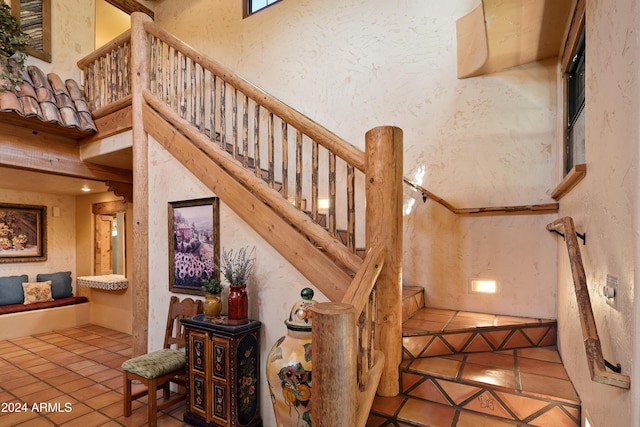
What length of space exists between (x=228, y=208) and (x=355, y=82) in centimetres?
198

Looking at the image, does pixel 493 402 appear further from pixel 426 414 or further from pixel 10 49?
pixel 10 49

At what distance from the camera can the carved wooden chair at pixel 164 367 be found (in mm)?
2424

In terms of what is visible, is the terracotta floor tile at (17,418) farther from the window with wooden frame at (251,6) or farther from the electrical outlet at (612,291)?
the window with wooden frame at (251,6)

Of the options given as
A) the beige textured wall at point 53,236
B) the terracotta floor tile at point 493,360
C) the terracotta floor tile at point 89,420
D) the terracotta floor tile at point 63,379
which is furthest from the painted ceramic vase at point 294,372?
the beige textured wall at point 53,236

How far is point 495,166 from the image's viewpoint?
2730 mm

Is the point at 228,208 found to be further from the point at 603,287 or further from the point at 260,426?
the point at 603,287

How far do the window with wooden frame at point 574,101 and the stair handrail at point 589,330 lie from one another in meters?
0.37

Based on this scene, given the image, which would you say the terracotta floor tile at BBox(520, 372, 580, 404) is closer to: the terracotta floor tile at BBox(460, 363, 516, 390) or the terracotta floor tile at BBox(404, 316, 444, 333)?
the terracotta floor tile at BBox(460, 363, 516, 390)

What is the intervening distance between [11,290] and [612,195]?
23.8 feet

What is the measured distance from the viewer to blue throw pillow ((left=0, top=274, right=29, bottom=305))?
496 cm

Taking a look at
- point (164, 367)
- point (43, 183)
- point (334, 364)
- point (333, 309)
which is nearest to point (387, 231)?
point (333, 309)

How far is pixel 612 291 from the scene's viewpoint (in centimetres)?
113

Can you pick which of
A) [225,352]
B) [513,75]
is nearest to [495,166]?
[513,75]

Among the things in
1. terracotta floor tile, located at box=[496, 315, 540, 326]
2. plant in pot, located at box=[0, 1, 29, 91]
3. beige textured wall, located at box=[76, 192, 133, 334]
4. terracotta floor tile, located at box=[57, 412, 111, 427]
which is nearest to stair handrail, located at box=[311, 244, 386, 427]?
terracotta floor tile, located at box=[496, 315, 540, 326]
